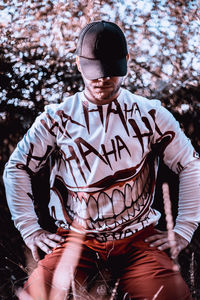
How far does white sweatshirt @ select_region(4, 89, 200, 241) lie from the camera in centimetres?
177

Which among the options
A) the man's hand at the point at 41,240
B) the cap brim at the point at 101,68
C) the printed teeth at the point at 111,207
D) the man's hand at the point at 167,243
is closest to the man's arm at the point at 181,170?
the man's hand at the point at 167,243

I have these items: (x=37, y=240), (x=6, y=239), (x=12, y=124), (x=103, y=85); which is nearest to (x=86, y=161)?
(x=103, y=85)

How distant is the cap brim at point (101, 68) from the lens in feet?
5.66

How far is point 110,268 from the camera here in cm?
187

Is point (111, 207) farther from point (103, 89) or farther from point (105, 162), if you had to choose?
point (103, 89)

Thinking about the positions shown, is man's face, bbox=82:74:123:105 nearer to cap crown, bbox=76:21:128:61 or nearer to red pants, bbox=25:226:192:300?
cap crown, bbox=76:21:128:61

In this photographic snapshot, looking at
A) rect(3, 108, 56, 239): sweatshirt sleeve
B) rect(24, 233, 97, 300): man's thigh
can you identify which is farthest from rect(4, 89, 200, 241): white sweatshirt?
rect(24, 233, 97, 300): man's thigh

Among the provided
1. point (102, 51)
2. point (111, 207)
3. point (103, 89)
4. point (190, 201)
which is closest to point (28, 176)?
point (111, 207)

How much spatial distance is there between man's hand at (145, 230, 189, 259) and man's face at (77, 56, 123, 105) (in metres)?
0.77

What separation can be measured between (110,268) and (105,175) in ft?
1.68

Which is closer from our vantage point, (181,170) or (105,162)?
(105,162)

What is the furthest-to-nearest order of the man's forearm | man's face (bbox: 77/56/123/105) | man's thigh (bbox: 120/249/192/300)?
the man's forearm < man's face (bbox: 77/56/123/105) < man's thigh (bbox: 120/249/192/300)

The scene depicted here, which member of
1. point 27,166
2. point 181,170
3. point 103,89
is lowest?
point 181,170

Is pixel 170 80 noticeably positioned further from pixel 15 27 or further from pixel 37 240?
pixel 37 240
